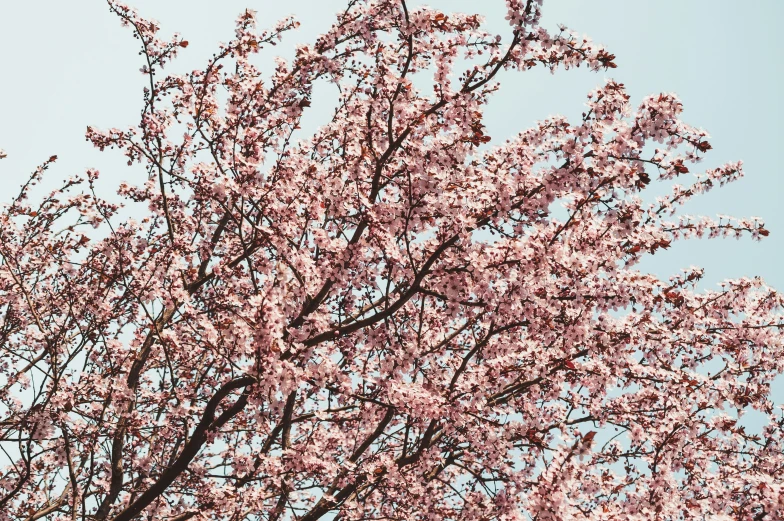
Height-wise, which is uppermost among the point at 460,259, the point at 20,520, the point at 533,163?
the point at 533,163

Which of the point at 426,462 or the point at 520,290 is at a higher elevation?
the point at 520,290

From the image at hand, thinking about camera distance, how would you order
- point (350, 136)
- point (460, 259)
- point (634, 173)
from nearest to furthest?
point (634, 173) < point (460, 259) < point (350, 136)

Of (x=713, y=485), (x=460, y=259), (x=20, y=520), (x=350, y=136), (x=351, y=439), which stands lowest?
(x=713, y=485)

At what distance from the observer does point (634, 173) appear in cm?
740

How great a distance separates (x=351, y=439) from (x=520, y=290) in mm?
5074

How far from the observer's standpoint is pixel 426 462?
899 cm

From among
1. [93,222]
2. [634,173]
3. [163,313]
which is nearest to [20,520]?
[163,313]

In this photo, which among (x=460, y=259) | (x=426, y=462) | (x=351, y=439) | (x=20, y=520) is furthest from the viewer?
(x=351, y=439)

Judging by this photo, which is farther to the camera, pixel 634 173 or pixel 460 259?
pixel 460 259

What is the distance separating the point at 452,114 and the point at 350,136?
2652mm

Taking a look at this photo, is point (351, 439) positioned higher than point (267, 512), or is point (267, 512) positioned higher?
point (351, 439)

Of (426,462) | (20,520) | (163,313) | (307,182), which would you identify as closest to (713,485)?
(426,462)

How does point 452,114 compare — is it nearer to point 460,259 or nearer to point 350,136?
point 460,259

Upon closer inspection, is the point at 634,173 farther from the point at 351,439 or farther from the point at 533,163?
the point at 351,439
